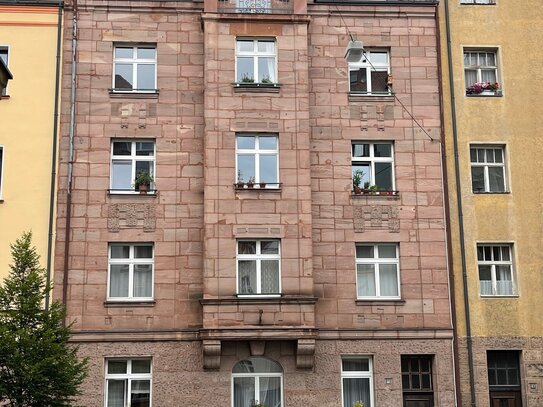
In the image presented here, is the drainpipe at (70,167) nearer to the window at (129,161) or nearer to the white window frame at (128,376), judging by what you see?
the window at (129,161)

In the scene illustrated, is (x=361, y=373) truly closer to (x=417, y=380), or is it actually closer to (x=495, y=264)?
(x=417, y=380)

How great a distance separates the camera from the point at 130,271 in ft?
82.4

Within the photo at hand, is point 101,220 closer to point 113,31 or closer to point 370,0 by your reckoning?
point 113,31

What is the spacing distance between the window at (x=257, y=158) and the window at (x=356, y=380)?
5395 mm

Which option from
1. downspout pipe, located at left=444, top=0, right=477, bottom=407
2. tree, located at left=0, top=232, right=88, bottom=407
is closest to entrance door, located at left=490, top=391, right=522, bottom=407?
downspout pipe, located at left=444, top=0, right=477, bottom=407

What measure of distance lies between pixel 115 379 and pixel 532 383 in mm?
11254

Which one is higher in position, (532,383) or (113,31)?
(113,31)

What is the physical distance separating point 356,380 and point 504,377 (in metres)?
4.11

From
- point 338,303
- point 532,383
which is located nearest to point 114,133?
point 338,303

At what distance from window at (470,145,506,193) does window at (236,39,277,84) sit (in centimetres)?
626

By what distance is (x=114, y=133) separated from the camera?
84.5 ft

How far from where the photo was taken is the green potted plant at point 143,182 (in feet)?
83.5

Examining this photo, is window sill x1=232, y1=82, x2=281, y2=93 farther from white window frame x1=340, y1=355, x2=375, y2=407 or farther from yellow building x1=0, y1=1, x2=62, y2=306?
white window frame x1=340, y1=355, x2=375, y2=407

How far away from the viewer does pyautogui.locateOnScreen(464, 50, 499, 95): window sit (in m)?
27.0
